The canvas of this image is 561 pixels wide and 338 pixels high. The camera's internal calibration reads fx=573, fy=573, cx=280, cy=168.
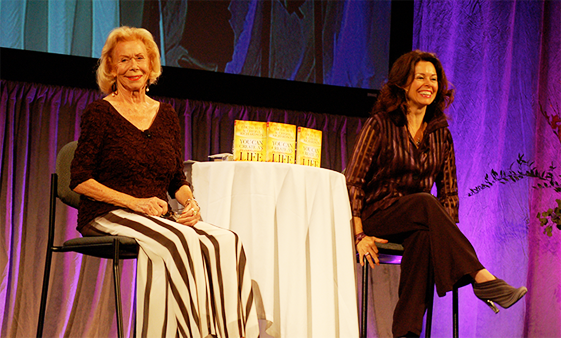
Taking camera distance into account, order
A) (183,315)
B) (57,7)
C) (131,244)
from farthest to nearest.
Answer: (57,7)
(131,244)
(183,315)

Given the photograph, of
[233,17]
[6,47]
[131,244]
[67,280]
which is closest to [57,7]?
[6,47]

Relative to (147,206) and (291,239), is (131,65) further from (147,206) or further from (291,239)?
(291,239)

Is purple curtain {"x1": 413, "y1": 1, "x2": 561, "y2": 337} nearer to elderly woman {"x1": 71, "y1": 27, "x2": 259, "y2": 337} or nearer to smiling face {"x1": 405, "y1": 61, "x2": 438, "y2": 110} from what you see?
smiling face {"x1": 405, "y1": 61, "x2": 438, "y2": 110}

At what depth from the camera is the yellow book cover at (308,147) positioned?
8.52 ft

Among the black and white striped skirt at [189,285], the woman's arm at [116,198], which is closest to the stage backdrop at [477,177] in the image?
the woman's arm at [116,198]

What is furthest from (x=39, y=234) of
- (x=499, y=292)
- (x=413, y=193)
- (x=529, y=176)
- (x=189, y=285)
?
(x=529, y=176)

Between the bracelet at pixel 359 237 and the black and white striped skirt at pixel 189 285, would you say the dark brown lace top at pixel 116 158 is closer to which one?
the black and white striped skirt at pixel 189 285

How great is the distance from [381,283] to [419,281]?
7.58 feet

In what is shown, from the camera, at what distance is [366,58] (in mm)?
4836

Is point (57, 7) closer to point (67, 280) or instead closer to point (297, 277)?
point (67, 280)

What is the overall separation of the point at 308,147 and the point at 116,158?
2.79 ft

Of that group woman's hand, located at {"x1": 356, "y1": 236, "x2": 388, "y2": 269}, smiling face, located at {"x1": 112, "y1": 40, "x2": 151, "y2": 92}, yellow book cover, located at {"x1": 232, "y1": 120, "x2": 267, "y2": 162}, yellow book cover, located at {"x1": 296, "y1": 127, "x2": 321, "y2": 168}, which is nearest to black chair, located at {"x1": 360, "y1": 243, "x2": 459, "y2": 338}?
woman's hand, located at {"x1": 356, "y1": 236, "x2": 388, "y2": 269}

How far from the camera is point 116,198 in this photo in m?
2.22

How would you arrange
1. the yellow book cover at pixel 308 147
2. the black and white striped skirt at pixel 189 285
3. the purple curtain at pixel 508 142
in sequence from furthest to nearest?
the purple curtain at pixel 508 142 < the yellow book cover at pixel 308 147 < the black and white striped skirt at pixel 189 285
